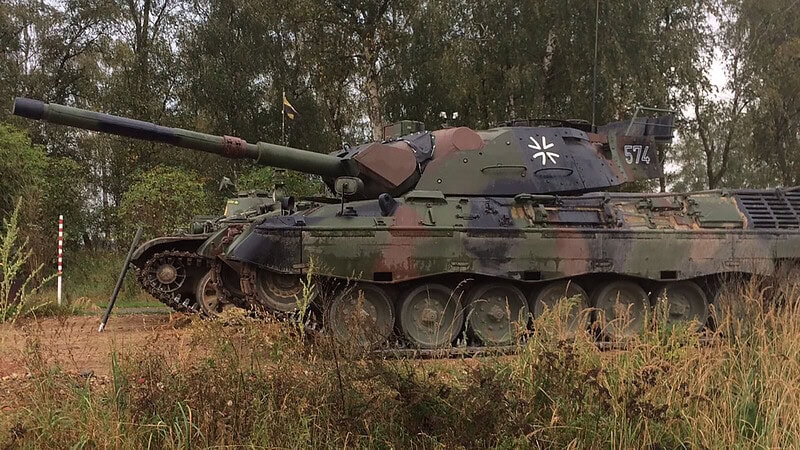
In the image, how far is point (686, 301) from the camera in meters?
10.2

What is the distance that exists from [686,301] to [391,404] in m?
7.25

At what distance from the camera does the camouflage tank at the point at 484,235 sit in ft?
28.0

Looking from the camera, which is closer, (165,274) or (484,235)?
(484,235)

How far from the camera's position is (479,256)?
8930mm

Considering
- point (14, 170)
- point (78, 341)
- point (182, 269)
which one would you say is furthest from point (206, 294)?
point (14, 170)

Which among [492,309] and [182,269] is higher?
[182,269]

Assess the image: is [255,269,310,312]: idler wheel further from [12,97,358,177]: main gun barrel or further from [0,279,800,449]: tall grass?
[0,279,800,449]: tall grass

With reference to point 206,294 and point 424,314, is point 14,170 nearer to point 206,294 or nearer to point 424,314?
point 206,294

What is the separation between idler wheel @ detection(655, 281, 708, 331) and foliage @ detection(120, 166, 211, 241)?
37.4 feet

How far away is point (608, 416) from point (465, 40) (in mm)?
19173

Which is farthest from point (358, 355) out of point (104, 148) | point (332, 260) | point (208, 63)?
point (104, 148)

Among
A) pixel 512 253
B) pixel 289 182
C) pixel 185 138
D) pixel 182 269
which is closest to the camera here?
pixel 185 138

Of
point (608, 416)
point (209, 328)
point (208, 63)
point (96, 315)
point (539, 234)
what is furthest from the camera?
point (208, 63)

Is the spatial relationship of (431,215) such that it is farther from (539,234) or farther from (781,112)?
(781,112)
